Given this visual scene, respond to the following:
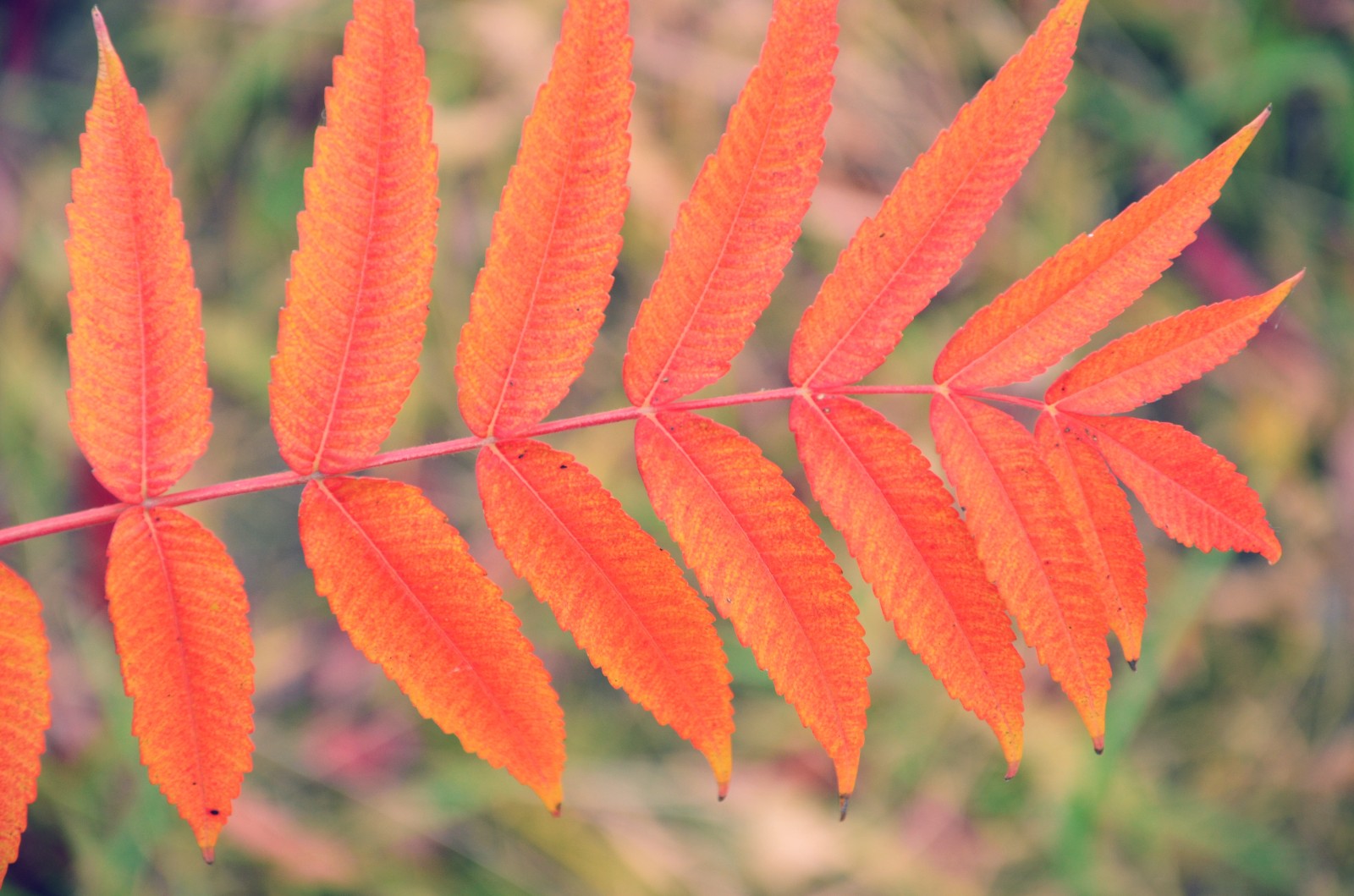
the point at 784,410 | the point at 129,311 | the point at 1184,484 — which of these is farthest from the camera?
the point at 784,410

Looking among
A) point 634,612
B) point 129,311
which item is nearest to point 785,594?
point 634,612

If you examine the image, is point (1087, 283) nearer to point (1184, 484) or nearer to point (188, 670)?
point (1184, 484)

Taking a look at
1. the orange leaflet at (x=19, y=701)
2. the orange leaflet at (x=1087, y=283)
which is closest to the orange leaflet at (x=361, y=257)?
the orange leaflet at (x=19, y=701)

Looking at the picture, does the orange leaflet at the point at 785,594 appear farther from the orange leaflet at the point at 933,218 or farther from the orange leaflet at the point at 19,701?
the orange leaflet at the point at 19,701

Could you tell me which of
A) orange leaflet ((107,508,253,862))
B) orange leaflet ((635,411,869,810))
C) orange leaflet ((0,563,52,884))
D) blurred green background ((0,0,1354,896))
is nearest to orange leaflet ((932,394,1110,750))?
orange leaflet ((635,411,869,810))

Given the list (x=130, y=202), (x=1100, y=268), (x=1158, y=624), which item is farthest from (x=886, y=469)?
(x=1158, y=624)

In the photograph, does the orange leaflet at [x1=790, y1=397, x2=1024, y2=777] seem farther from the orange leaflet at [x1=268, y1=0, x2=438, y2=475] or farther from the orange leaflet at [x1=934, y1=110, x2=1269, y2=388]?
the orange leaflet at [x1=268, y1=0, x2=438, y2=475]

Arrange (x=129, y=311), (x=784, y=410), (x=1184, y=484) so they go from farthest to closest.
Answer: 1. (x=784, y=410)
2. (x=1184, y=484)
3. (x=129, y=311)
